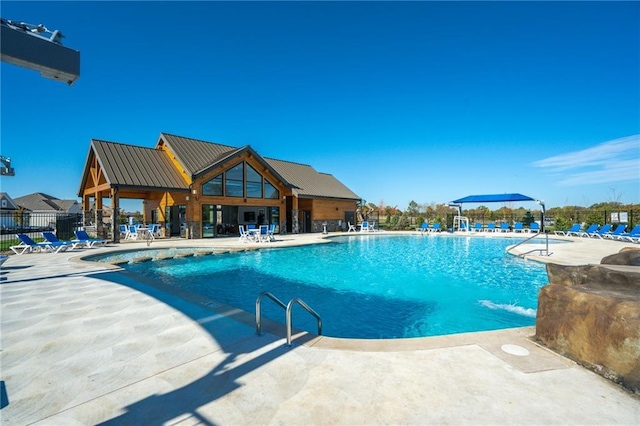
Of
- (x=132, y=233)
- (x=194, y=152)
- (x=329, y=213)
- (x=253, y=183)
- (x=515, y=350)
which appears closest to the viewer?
(x=515, y=350)

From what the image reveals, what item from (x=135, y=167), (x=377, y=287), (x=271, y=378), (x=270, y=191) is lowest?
(x=377, y=287)

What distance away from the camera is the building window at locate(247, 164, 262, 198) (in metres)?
22.8

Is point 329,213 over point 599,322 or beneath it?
over

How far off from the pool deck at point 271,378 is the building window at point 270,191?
768 inches

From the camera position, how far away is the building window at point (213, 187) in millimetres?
20306

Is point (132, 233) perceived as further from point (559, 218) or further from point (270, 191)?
point (559, 218)

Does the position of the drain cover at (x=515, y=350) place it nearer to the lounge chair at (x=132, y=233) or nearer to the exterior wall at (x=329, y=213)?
the lounge chair at (x=132, y=233)

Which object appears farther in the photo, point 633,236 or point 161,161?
point 161,161

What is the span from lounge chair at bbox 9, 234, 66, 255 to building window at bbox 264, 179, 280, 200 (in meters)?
13.0

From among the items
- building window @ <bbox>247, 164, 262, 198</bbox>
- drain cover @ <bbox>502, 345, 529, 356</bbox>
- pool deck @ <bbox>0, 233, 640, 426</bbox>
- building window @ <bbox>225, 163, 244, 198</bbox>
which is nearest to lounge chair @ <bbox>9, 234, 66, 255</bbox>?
building window @ <bbox>225, 163, 244, 198</bbox>

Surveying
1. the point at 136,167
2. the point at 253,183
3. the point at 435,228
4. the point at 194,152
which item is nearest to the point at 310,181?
the point at 253,183

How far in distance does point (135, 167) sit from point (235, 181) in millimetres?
6160

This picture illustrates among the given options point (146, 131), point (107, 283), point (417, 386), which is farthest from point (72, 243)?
point (417, 386)

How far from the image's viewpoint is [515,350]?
3338 mm
